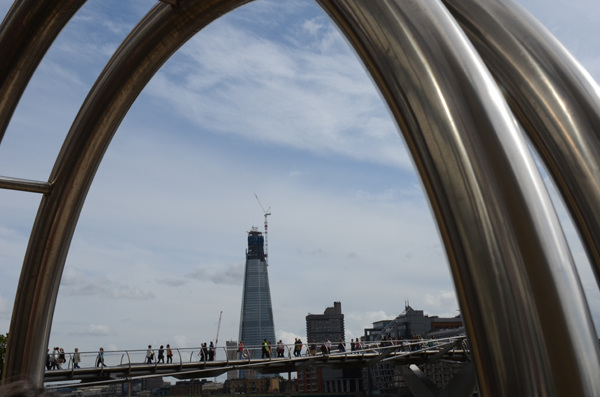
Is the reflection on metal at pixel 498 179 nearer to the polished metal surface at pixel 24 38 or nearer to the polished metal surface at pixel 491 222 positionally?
the polished metal surface at pixel 491 222

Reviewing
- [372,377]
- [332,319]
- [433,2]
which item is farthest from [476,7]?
[332,319]

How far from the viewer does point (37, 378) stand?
22.2 ft

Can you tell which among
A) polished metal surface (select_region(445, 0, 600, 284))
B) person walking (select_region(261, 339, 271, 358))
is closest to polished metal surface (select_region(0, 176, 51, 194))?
polished metal surface (select_region(445, 0, 600, 284))

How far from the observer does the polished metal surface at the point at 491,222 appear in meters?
1.37

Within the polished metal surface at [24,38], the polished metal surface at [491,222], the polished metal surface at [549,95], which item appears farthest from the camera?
the polished metal surface at [24,38]

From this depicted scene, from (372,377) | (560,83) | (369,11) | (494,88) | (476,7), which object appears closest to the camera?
(494,88)

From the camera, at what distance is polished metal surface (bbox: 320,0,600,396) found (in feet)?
4.49

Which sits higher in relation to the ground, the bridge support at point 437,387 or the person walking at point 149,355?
the person walking at point 149,355

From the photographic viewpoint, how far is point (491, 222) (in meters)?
1.44

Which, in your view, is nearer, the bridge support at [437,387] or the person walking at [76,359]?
the person walking at [76,359]

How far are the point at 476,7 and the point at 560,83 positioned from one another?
1.94ft

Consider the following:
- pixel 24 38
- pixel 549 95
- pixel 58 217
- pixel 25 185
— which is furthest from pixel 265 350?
pixel 549 95

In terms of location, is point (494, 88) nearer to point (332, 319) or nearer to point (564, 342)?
point (564, 342)

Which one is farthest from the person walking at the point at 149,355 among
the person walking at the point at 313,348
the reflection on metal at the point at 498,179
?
the reflection on metal at the point at 498,179
